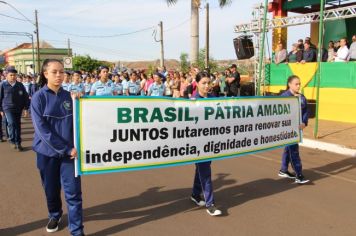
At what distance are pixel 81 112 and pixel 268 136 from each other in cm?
286

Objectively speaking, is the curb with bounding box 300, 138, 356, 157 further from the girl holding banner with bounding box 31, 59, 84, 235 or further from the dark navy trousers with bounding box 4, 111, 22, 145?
the dark navy trousers with bounding box 4, 111, 22, 145

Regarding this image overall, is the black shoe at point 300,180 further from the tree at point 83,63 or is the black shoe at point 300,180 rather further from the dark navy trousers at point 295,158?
the tree at point 83,63

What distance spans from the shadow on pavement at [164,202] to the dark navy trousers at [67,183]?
14.3 inches

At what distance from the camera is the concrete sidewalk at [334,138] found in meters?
8.76

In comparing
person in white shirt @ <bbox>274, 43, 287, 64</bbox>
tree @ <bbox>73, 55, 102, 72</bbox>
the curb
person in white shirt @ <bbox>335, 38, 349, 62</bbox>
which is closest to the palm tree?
person in white shirt @ <bbox>274, 43, 287, 64</bbox>

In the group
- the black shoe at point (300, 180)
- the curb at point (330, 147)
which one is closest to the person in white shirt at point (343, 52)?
the curb at point (330, 147)

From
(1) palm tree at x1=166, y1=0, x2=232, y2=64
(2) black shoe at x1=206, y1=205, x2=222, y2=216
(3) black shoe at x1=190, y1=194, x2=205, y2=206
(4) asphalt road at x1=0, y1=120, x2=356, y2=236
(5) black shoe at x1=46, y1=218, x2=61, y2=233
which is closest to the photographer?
(5) black shoe at x1=46, y1=218, x2=61, y2=233

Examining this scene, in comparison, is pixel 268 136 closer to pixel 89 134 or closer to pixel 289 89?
pixel 289 89

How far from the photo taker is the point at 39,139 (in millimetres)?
3984

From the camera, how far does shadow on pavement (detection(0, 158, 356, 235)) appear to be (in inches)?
177

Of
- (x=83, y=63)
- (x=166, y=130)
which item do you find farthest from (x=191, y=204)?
(x=83, y=63)

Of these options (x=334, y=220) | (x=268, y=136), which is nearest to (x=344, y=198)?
(x=334, y=220)

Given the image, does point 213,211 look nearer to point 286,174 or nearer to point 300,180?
point 300,180

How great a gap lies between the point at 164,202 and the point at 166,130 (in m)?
1.19
